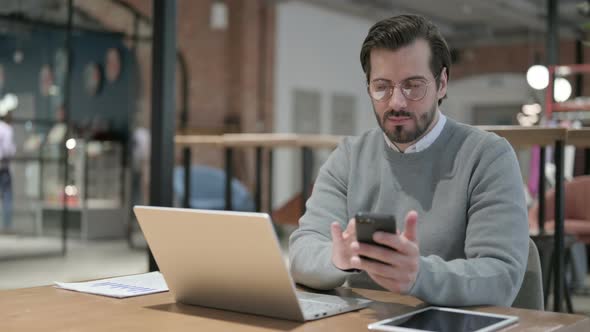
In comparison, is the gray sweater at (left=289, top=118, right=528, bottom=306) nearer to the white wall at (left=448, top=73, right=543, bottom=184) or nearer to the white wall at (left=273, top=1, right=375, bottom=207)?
the white wall at (left=273, top=1, right=375, bottom=207)

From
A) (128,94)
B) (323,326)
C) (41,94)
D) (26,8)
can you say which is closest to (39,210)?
(41,94)

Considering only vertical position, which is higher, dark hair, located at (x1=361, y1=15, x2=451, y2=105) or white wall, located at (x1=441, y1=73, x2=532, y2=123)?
white wall, located at (x1=441, y1=73, x2=532, y2=123)

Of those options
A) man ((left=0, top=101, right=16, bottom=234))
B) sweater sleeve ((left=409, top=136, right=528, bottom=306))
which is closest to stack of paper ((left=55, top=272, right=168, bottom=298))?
sweater sleeve ((left=409, top=136, right=528, bottom=306))

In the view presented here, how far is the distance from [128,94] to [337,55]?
4.76 meters

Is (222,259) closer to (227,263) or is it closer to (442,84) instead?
(227,263)

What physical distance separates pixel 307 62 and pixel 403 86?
10.9 meters

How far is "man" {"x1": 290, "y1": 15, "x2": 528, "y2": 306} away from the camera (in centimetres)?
147

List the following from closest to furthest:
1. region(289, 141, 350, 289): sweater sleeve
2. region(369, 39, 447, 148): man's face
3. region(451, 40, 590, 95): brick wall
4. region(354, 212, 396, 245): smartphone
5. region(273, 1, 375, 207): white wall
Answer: region(354, 212, 396, 245): smartphone → region(289, 141, 350, 289): sweater sleeve → region(369, 39, 447, 148): man's face → region(273, 1, 375, 207): white wall → region(451, 40, 590, 95): brick wall

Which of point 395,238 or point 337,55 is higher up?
point 337,55

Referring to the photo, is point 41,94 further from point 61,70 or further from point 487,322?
point 487,322

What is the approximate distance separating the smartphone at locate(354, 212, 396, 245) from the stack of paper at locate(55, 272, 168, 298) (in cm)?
49

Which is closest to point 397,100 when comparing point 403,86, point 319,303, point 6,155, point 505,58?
point 403,86

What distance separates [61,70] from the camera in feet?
24.1

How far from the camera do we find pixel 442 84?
69.3 inches
